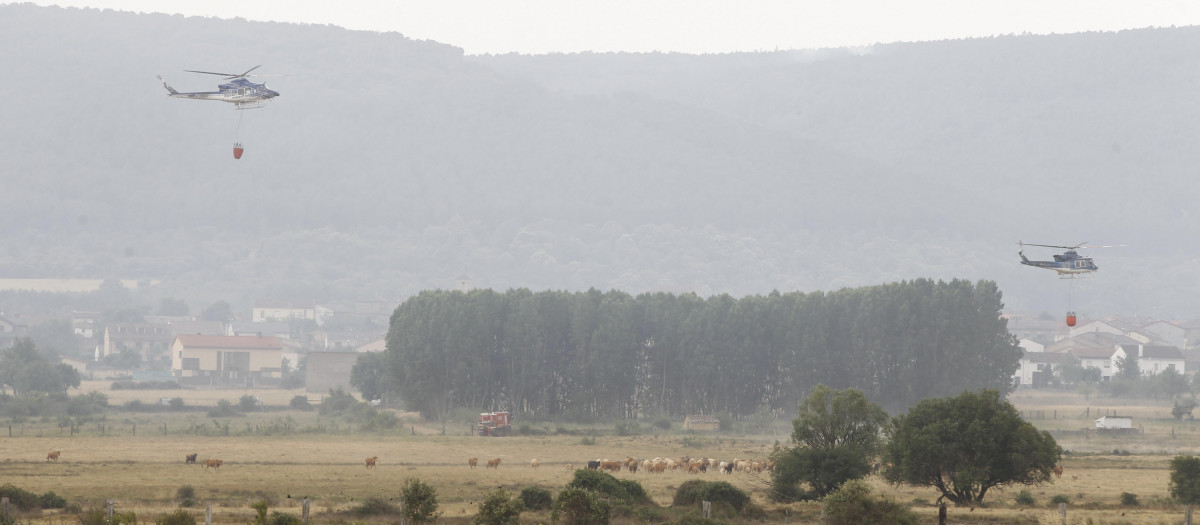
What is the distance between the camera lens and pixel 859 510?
40.7 m

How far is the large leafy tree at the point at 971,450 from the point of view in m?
51.0

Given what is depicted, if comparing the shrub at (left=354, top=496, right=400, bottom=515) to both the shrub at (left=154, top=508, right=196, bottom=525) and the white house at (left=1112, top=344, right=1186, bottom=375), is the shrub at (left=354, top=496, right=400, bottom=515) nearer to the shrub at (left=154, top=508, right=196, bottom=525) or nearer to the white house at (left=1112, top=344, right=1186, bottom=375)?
the shrub at (left=154, top=508, right=196, bottom=525)

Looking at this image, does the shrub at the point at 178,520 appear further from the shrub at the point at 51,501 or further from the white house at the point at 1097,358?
the white house at the point at 1097,358

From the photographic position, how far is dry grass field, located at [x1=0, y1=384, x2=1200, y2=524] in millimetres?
49125

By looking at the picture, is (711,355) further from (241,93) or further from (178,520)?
(178,520)

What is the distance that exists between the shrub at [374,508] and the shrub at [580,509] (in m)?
7.94

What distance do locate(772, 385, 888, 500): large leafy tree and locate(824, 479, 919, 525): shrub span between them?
34.5 ft

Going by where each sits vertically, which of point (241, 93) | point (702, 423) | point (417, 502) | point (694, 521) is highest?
point (241, 93)

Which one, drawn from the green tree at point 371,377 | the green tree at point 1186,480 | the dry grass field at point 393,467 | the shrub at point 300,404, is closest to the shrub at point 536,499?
the dry grass field at point 393,467

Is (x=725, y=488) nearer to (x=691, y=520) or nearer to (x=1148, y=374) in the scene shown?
(x=691, y=520)

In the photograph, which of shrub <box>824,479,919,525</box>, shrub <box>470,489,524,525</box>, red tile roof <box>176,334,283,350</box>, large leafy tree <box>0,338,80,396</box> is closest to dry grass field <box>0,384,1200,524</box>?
shrub <box>824,479,919,525</box>

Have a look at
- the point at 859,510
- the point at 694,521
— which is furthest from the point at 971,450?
the point at 694,521

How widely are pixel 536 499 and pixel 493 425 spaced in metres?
47.9

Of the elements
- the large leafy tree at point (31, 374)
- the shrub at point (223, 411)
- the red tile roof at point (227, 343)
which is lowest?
the shrub at point (223, 411)
